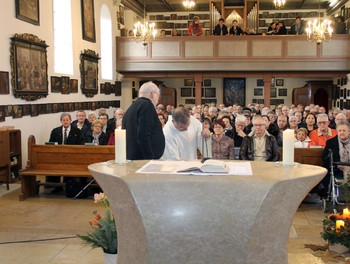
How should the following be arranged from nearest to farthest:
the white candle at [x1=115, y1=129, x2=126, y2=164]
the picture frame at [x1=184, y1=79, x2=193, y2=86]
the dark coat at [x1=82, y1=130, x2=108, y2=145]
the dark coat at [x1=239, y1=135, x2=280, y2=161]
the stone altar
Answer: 1. the stone altar
2. the white candle at [x1=115, y1=129, x2=126, y2=164]
3. the dark coat at [x1=239, y1=135, x2=280, y2=161]
4. the dark coat at [x1=82, y1=130, x2=108, y2=145]
5. the picture frame at [x1=184, y1=79, x2=193, y2=86]

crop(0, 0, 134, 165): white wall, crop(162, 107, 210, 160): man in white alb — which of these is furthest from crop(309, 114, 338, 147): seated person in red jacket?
crop(0, 0, 134, 165): white wall

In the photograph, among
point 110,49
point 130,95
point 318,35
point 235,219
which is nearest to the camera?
point 235,219

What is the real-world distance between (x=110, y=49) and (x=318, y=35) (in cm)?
788

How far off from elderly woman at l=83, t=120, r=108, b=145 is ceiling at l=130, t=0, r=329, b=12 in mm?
12715

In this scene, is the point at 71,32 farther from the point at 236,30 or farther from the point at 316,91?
the point at 316,91

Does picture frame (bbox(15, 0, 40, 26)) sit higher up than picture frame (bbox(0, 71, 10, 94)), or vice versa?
picture frame (bbox(15, 0, 40, 26))

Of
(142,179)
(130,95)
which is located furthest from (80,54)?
(142,179)

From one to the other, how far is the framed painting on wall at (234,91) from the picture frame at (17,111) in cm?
1326

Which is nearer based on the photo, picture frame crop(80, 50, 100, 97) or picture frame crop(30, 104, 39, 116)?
picture frame crop(30, 104, 39, 116)

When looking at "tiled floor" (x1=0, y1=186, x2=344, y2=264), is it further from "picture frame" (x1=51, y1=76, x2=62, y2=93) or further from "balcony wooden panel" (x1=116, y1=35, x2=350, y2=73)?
"balcony wooden panel" (x1=116, y1=35, x2=350, y2=73)

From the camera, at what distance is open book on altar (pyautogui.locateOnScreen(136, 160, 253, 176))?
2.57 m

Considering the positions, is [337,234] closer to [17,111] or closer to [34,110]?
[17,111]

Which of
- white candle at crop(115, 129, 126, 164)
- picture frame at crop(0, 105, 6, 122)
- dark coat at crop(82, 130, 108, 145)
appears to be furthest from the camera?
picture frame at crop(0, 105, 6, 122)

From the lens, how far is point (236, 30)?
56.3 ft
